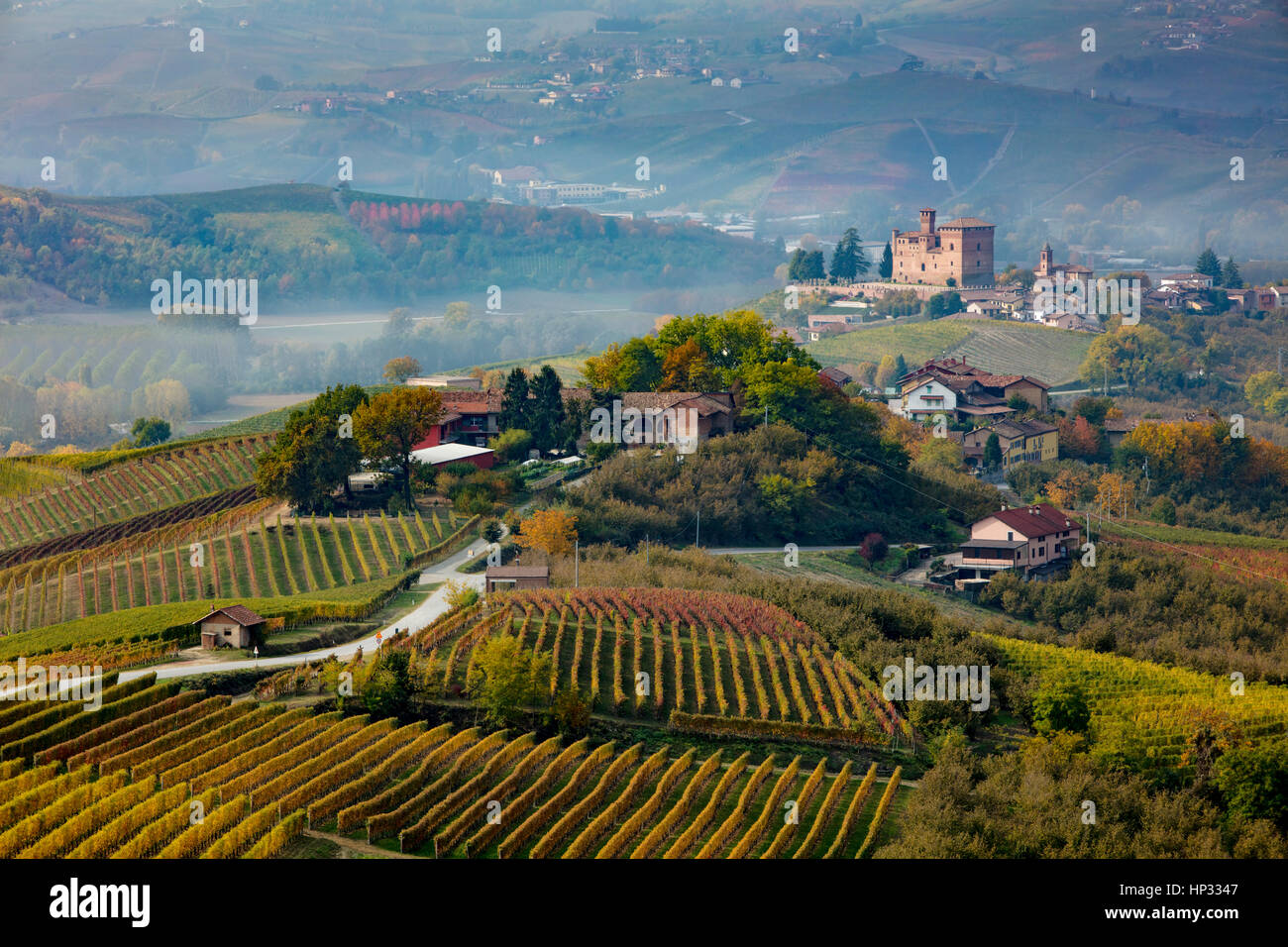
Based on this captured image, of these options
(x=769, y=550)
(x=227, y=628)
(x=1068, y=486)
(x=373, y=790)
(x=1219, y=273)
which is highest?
(x=1219, y=273)

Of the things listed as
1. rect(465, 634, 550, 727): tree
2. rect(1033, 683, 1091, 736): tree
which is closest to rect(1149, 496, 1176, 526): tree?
rect(1033, 683, 1091, 736): tree

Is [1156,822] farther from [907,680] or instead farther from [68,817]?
[68,817]

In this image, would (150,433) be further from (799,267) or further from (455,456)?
(799,267)

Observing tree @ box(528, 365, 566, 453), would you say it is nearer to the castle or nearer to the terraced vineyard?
the terraced vineyard

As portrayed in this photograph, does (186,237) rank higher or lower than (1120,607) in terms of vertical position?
higher

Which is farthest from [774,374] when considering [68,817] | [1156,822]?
[68,817]

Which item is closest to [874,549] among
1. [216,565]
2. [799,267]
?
[216,565]

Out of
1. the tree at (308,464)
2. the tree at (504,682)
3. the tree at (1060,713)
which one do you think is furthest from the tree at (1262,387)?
the tree at (504,682)
